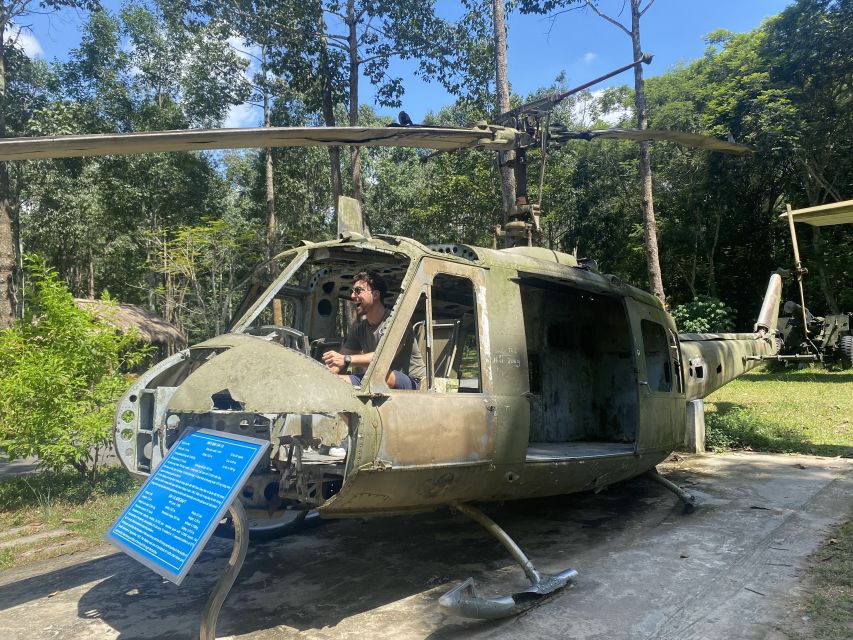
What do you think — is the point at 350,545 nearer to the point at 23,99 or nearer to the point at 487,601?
the point at 487,601

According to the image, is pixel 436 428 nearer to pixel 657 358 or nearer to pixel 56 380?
pixel 657 358

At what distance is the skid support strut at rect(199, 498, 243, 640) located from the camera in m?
3.14

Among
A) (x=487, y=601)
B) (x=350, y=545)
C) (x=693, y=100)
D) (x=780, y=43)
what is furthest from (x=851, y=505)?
(x=693, y=100)

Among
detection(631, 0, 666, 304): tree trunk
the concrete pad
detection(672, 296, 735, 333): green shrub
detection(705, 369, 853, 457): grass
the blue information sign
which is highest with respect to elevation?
detection(631, 0, 666, 304): tree trunk

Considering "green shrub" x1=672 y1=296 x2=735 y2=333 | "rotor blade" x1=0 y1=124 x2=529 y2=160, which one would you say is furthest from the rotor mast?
"green shrub" x1=672 y1=296 x2=735 y2=333

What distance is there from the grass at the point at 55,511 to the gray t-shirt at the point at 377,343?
11.1 ft

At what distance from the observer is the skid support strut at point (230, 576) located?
3143 mm

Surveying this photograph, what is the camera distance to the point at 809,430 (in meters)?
9.95

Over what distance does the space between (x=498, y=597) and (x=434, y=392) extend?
1394 mm

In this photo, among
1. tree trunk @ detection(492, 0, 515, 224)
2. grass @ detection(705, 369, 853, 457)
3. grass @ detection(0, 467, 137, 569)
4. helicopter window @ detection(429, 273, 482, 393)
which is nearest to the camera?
grass @ detection(0, 467, 137, 569)

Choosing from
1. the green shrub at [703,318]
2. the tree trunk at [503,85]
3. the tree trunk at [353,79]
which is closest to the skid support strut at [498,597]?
the tree trunk at [503,85]

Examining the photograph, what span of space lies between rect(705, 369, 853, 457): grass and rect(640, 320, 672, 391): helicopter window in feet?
10.7

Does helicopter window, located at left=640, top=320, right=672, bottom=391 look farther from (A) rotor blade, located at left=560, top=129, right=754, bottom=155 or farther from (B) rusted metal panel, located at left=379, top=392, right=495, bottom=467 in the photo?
(B) rusted metal panel, located at left=379, top=392, right=495, bottom=467

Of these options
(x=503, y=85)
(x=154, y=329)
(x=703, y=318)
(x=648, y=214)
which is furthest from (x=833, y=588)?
(x=154, y=329)
